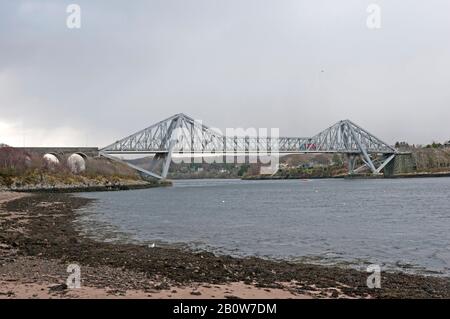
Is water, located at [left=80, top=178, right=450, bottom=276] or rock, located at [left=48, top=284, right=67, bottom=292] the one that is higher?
rock, located at [left=48, top=284, right=67, bottom=292]

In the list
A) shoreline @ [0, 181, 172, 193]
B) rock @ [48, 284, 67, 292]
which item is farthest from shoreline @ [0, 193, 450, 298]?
shoreline @ [0, 181, 172, 193]

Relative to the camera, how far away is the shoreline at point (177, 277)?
10602mm

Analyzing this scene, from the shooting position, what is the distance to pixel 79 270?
12836 millimetres

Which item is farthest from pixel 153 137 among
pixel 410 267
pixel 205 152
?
pixel 410 267

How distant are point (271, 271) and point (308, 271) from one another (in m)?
1.07

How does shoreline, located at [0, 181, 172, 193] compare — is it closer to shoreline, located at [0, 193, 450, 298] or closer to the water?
the water

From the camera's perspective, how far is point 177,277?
12.4 meters

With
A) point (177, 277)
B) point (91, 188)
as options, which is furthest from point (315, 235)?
point (91, 188)

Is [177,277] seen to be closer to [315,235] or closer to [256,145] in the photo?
[315,235]

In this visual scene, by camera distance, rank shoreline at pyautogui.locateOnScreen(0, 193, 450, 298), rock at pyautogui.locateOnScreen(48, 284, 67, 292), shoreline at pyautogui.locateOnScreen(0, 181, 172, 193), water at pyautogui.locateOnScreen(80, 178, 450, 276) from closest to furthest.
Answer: rock at pyautogui.locateOnScreen(48, 284, 67, 292), shoreline at pyautogui.locateOnScreen(0, 193, 450, 298), water at pyautogui.locateOnScreen(80, 178, 450, 276), shoreline at pyautogui.locateOnScreen(0, 181, 172, 193)

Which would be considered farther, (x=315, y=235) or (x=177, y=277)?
(x=315, y=235)

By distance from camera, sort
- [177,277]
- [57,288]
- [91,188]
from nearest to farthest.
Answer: [57,288] < [177,277] < [91,188]

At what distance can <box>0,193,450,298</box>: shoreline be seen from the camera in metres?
10.6

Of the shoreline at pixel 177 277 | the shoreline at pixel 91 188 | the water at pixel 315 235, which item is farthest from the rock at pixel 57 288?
the shoreline at pixel 91 188
